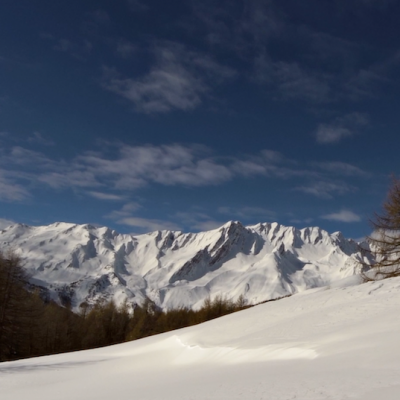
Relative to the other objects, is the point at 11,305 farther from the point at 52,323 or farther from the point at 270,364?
the point at 270,364

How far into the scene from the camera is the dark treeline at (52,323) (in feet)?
96.5

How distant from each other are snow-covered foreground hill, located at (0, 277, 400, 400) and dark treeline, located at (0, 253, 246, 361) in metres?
15.0

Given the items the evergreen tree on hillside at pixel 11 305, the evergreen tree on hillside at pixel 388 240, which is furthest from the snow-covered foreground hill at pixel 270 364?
the evergreen tree on hillside at pixel 11 305

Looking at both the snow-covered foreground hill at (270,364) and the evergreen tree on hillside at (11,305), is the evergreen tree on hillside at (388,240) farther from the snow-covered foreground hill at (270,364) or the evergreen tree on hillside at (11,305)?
the evergreen tree on hillside at (11,305)

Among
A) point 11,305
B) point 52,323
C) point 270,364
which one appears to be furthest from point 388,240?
point 52,323

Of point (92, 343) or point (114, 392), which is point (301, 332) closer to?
point (114, 392)

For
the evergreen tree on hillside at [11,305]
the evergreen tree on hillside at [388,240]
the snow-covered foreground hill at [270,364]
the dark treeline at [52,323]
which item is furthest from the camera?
the dark treeline at [52,323]

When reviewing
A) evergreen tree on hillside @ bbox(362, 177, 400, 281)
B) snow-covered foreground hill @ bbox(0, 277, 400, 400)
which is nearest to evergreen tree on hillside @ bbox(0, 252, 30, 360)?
snow-covered foreground hill @ bbox(0, 277, 400, 400)

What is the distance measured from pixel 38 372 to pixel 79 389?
17.2ft

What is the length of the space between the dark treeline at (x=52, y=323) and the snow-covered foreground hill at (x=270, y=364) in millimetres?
15029

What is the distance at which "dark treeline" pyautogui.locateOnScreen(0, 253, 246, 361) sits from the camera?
29.4 metres

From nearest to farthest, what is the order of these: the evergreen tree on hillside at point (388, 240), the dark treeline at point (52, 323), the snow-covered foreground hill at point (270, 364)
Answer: the snow-covered foreground hill at point (270, 364), the evergreen tree on hillside at point (388, 240), the dark treeline at point (52, 323)

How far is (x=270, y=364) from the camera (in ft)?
28.7

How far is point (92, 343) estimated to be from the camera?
60.7m
